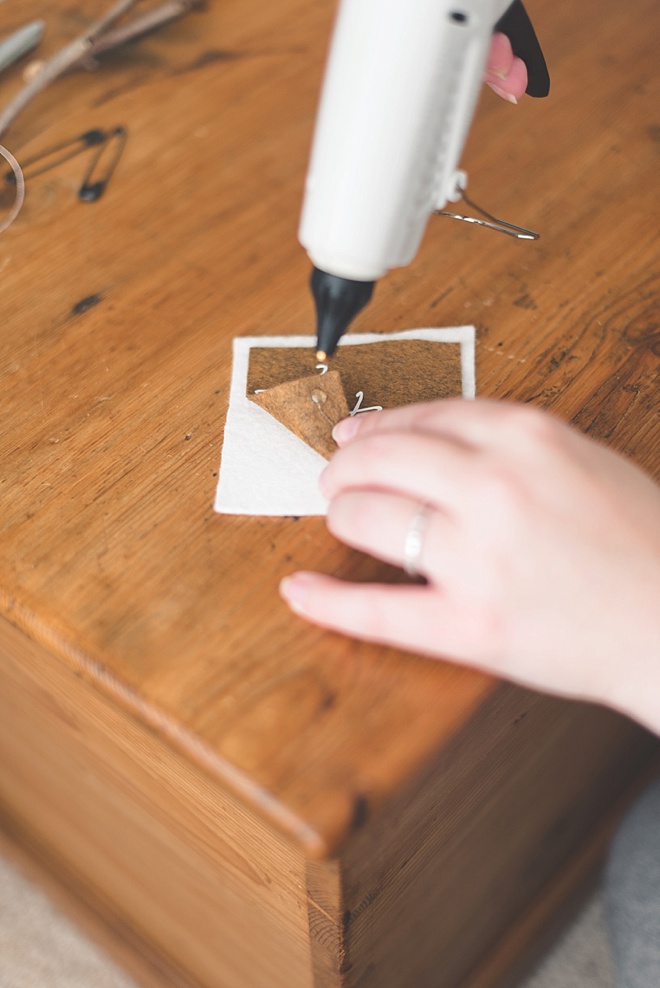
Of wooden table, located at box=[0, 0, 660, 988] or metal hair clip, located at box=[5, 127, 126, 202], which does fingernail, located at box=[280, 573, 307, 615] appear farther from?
metal hair clip, located at box=[5, 127, 126, 202]

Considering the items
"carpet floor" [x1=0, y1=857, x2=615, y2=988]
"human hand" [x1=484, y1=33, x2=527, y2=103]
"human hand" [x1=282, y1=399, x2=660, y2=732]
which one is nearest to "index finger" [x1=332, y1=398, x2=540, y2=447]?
"human hand" [x1=282, y1=399, x2=660, y2=732]

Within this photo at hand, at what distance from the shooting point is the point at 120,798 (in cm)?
73

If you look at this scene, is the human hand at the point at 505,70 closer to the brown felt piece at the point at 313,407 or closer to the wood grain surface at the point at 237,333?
the wood grain surface at the point at 237,333

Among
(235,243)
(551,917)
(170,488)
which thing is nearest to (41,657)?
(170,488)

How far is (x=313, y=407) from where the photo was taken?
0.56m

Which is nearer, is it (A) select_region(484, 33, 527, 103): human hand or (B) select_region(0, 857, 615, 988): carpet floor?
(A) select_region(484, 33, 527, 103): human hand

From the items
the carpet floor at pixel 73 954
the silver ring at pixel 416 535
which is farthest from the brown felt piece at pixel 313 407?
the carpet floor at pixel 73 954

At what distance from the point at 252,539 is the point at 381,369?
0.54 ft

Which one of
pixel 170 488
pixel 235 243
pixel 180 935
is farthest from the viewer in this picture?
pixel 180 935

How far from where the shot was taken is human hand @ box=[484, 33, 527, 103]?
2.05ft

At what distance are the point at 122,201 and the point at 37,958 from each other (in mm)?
886

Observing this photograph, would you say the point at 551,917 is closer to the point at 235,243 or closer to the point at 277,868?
the point at 277,868

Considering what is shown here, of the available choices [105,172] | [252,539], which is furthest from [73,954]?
[105,172]

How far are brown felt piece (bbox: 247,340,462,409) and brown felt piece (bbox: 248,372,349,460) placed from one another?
0.01 meters
